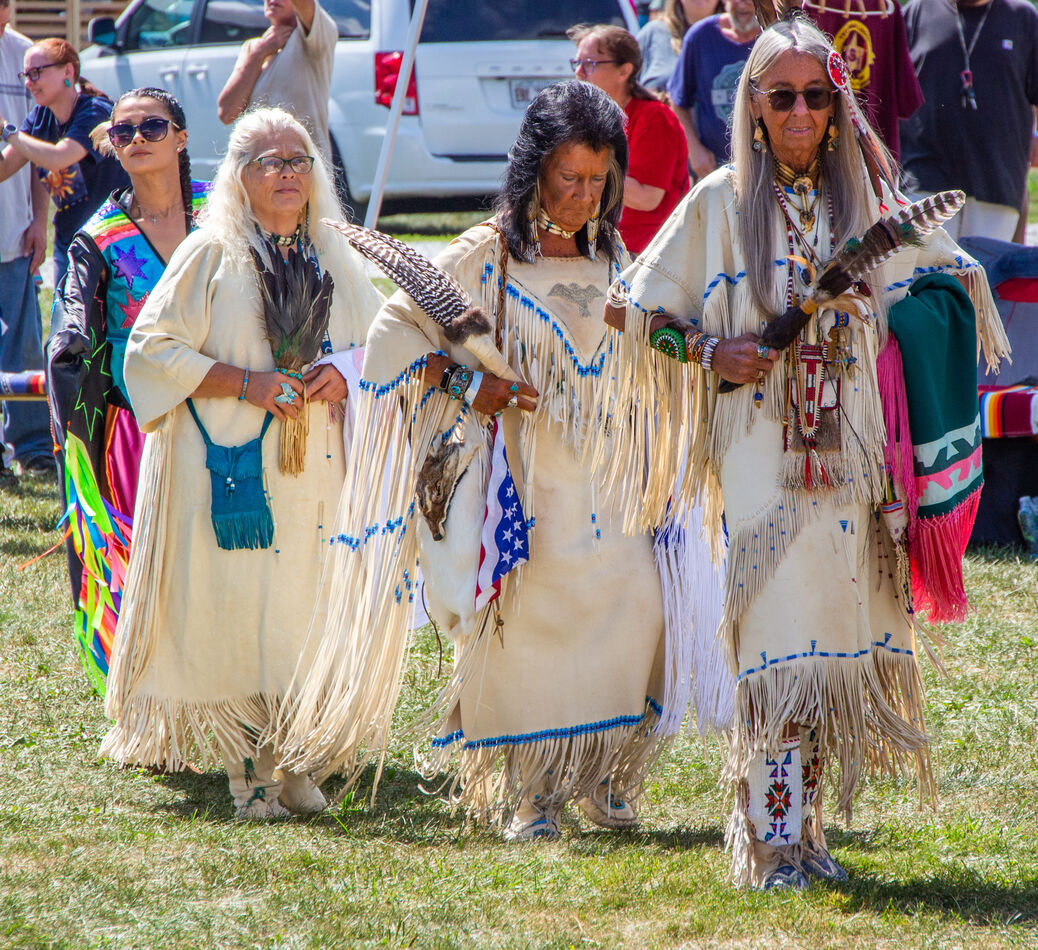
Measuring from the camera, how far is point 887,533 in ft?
10.7

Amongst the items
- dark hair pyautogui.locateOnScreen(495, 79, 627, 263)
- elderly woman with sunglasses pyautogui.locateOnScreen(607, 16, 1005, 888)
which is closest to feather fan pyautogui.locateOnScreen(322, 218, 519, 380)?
dark hair pyautogui.locateOnScreen(495, 79, 627, 263)

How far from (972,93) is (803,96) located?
4288 mm

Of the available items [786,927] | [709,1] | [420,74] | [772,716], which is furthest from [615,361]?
[420,74]

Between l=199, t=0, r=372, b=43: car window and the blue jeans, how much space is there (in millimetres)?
3576

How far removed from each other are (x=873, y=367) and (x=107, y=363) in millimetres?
2300

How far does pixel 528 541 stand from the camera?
3723mm

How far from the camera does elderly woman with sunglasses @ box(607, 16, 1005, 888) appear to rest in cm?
314

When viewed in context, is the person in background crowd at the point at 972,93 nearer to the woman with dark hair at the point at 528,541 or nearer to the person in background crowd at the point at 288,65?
the person in background crowd at the point at 288,65

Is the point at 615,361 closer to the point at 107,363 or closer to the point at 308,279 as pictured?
the point at 308,279

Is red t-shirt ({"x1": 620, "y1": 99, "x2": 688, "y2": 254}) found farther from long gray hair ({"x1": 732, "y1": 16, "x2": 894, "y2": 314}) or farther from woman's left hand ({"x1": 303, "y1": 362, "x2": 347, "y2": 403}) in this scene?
long gray hair ({"x1": 732, "y1": 16, "x2": 894, "y2": 314})

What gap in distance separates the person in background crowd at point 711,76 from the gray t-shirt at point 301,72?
5.70 ft

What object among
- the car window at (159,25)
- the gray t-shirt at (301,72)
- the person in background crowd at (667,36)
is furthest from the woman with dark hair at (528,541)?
the car window at (159,25)

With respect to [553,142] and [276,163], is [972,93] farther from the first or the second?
[276,163]

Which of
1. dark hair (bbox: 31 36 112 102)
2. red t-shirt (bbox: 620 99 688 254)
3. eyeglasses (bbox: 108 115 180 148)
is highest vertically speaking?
dark hair (bbox: 31 36 112 102)
